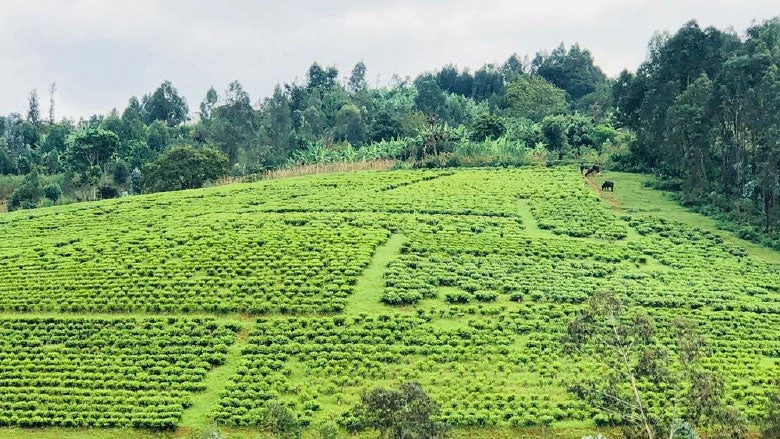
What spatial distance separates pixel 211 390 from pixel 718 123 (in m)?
50.9

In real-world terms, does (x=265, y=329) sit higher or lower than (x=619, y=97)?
lower

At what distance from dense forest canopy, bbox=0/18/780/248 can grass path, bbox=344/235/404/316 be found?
2737 centimetres

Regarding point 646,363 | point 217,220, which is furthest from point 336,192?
point 646,363

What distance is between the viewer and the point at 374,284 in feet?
167

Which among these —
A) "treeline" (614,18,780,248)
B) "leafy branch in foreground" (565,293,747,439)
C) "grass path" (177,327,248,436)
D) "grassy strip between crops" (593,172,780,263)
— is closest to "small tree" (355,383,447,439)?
"leafy branch in foreground" (565,293,747,439)

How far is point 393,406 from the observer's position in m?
26.6

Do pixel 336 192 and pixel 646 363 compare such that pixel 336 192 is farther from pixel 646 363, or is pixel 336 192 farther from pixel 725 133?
Result: pixel 646 363

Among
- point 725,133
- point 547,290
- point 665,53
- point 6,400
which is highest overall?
point 665,53

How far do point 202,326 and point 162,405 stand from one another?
827cm

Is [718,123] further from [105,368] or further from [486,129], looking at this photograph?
[105,368]

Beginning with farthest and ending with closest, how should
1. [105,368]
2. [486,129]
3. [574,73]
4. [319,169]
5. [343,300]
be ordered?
1. [574,73]
2. [486,129]
3. [319,169]
4. [343,300]
5. [105,368]

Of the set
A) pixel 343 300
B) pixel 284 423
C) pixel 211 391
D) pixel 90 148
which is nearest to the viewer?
pixel 284 423

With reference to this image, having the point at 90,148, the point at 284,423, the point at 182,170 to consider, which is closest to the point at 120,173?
the point at 90,148

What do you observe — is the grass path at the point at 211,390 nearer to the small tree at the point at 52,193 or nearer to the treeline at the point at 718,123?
the treeline at the point at 718,123
